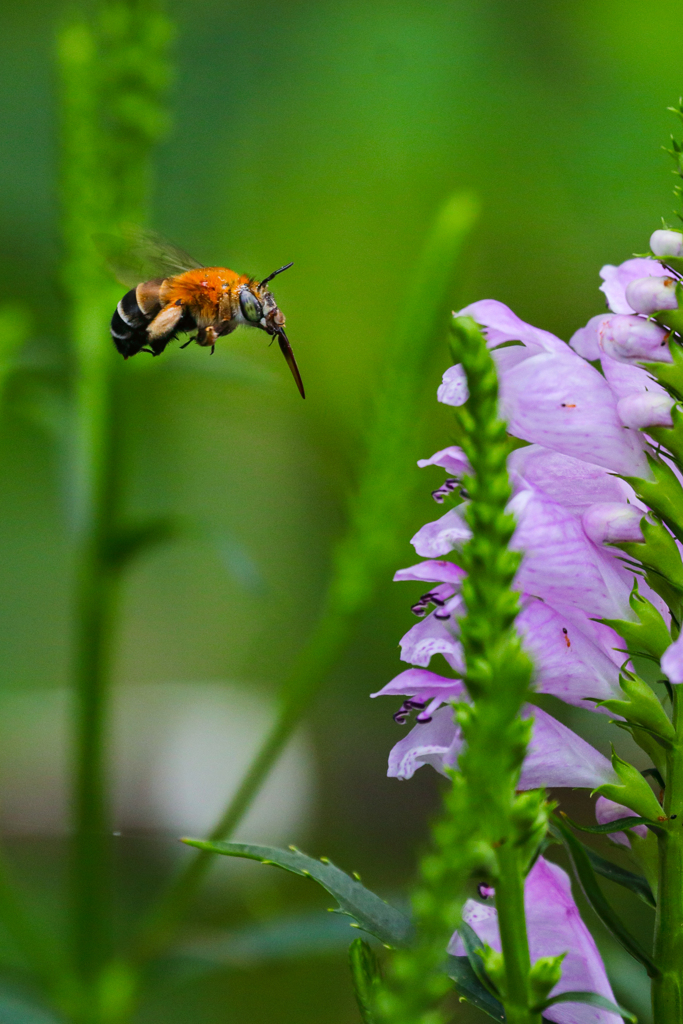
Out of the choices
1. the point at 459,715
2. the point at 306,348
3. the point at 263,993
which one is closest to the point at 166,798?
the point at 263,993

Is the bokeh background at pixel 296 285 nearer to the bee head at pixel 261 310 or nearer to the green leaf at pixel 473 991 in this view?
the bee head at pixel 261 310

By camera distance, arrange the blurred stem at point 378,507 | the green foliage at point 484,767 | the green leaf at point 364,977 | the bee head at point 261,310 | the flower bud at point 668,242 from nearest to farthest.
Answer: the green foliage at point 484,767
the green leaf at point 364,977
the flower bud at point 668,242
the blurred stem at point 378,507
the bee head at point 261,310

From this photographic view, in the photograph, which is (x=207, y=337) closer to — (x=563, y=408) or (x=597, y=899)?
(x=563, y=408)

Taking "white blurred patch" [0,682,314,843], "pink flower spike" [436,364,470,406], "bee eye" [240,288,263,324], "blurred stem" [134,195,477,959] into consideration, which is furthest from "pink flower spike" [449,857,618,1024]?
"white blurred patch" [0,682,314,843]

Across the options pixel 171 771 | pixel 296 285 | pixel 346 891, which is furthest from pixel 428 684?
pixel 296 285

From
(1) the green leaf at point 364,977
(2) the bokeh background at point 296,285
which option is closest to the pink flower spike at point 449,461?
(1) the green leaf at point 364,977

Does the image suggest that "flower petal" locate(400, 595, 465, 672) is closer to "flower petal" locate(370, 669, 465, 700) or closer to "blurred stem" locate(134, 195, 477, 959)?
"flower petal" locate(370, 669, 465, 700)

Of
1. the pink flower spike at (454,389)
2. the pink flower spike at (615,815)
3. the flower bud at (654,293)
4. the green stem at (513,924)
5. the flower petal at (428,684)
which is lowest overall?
the green stem at (513,924)
